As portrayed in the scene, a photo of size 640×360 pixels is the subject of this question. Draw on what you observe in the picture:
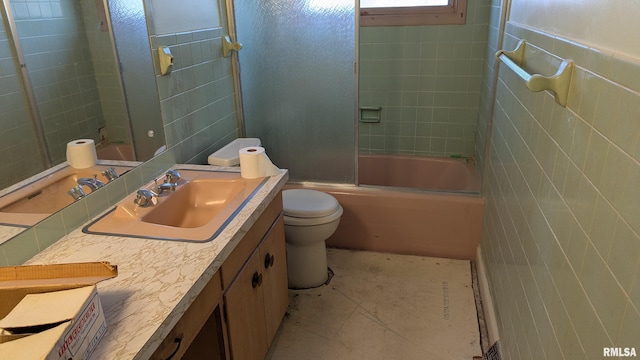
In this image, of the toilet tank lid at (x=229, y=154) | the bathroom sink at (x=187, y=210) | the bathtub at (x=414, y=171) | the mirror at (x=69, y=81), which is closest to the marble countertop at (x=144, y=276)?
the bathroom sink at (x=187, y=210)

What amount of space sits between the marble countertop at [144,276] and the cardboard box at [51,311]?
62 mm

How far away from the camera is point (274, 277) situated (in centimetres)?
186

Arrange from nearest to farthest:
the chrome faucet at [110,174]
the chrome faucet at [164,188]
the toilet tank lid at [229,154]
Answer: the chrome faucet at [110,174]
the chrome faucet at [164,188]
the toilet tank lid at [229,154]

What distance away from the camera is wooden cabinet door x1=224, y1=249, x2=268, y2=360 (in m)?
1.45

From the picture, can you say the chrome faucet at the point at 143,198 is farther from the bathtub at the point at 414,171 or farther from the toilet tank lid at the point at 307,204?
the bathtub at the point at 414,171

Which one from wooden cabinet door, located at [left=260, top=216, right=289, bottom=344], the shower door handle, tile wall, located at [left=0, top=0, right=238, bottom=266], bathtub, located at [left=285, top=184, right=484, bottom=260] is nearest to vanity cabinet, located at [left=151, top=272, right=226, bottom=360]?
wooden cabinet door, located at [left=260, top=216, right=289, bottom=344]

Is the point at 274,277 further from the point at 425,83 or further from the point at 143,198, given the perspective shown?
the point at 425,83

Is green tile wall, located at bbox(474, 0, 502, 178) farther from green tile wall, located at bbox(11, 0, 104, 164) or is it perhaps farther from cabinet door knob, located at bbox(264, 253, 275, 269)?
green tile wall, located at bbox(11, 0, 104, 164)

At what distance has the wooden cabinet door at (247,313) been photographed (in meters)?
1.45

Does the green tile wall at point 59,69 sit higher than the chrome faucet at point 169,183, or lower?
higher

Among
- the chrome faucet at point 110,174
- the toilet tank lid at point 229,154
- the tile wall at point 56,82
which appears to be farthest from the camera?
the toilet tank lid at point 229,154

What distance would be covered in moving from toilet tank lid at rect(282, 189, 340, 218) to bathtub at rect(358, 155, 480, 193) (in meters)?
0.87

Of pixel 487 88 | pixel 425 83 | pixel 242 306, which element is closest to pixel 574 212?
pixel 242 306

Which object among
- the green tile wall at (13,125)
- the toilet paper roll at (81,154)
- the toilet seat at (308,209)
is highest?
the green tile wall at (13,125)
